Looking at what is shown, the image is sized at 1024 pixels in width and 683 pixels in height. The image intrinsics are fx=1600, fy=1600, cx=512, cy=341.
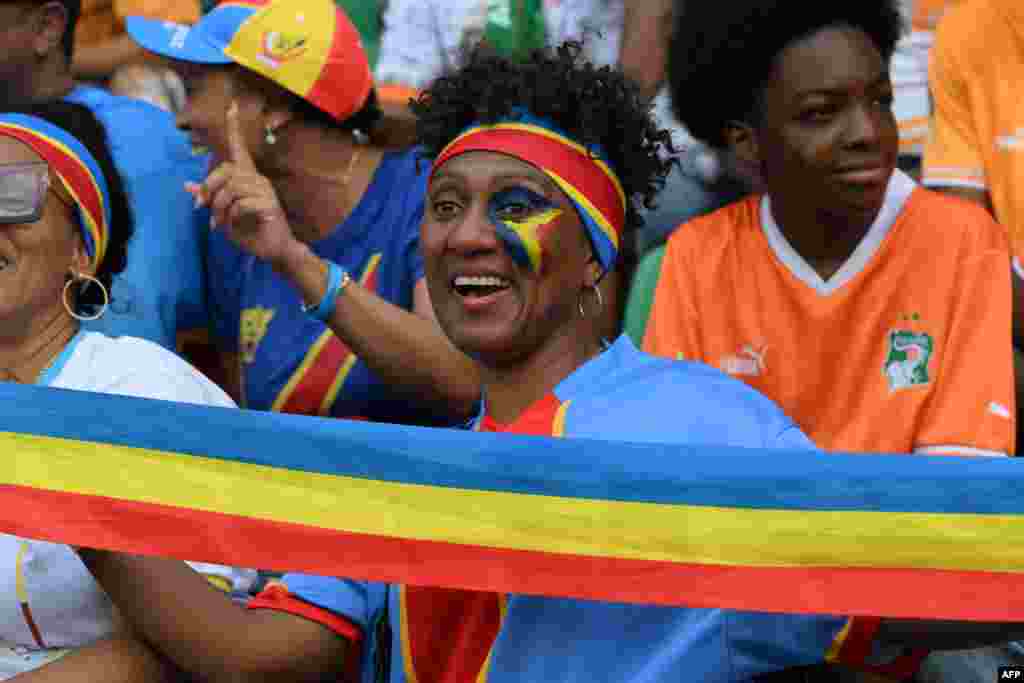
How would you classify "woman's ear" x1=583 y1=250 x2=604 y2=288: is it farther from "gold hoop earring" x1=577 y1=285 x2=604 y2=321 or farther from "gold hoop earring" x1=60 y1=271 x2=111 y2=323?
"gold hoop earring" x1=60 y1=271 x2=111 y2=323

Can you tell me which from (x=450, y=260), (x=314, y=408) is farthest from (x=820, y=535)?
(x=314, y=408)

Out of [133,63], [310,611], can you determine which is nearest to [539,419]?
[310,611]

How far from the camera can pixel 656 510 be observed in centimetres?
241

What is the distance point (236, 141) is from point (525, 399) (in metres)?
1.57

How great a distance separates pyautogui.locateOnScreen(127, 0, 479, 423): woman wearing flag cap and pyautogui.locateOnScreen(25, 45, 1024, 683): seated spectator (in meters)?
0.81

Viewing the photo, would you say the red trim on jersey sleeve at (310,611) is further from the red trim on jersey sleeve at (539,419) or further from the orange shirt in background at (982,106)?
the orange shirt in background at (982,106)

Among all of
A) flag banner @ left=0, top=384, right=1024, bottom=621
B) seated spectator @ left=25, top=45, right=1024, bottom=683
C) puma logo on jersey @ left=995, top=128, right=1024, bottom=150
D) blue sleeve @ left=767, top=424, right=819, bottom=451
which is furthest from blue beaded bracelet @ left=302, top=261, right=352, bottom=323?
puma logo on jersey @ left=995, top=128, right=1024, bottom=150

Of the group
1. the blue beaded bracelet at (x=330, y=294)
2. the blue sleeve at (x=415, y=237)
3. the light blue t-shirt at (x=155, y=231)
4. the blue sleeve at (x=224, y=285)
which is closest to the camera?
the blue beaded bracelet at (x=330, y=294)

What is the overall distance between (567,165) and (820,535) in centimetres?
90

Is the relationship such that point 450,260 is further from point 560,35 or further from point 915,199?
point 560,35

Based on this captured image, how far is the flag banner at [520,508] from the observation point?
2.34 m

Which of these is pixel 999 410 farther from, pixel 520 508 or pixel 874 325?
pixel 520 508

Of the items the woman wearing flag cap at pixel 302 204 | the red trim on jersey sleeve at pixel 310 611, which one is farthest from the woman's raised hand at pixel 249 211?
the red trim on jersey sleeve at pixel 310 611

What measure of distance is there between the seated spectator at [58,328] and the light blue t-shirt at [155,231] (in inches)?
27.0
